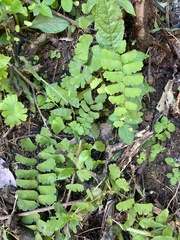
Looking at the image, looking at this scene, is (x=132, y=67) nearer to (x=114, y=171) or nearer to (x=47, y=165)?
(x=114, y=171)

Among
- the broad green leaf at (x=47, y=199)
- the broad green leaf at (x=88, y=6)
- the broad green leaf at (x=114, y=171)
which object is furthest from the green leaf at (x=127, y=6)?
the broad green leaf at (x=47, y=199)

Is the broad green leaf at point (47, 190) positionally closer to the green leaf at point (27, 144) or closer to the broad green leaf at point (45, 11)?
the green leaf at point (27, 144)

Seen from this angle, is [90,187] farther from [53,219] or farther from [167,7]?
[167,7]

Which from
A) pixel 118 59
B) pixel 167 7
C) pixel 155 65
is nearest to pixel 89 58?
pixel 118 59

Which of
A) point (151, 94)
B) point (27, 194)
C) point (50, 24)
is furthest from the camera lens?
point (151, 94)

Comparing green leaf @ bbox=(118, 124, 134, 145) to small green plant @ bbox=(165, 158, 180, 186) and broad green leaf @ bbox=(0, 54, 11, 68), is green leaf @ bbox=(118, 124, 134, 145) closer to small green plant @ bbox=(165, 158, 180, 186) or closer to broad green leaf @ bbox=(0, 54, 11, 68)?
small green plant @ bbox=(165, 158, 180, 186)

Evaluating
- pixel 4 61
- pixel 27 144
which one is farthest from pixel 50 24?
pixel 27 144
